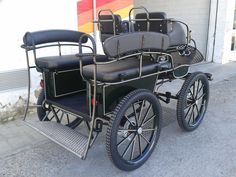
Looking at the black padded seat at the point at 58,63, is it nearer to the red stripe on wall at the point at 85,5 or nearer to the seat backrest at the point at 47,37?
the seat backrest at the point at 47,37

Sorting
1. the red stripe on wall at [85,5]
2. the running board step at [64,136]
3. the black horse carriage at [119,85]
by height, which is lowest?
the running board step at [64,136]

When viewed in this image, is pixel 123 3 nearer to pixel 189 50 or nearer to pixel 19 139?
pixel 189 50

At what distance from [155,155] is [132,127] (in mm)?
484

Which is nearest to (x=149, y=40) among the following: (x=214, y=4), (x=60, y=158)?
(x=60, y=158)

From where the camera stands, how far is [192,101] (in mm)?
3285

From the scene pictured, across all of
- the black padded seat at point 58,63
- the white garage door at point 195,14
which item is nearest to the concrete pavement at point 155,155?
the black padded seat at point 58,63

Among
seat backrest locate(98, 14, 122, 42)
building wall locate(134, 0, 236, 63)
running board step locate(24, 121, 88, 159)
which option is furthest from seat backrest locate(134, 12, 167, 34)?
building wall locate(134, 0, 236, 63)

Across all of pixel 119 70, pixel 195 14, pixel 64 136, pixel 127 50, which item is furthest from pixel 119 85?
pixel 195 14

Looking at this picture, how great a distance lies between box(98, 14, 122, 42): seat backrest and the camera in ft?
10.1

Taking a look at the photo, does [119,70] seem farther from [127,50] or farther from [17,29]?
[17,29]

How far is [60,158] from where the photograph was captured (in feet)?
8.87

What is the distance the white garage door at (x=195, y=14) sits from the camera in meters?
7.16

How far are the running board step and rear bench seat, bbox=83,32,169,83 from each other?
55 centimetres

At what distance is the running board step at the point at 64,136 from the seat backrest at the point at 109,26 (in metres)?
1.19
